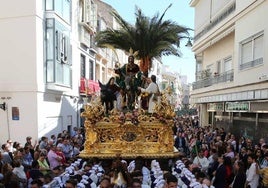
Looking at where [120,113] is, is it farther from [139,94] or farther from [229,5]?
[229,5]

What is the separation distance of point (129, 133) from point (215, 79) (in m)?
13.4

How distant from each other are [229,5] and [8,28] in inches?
473

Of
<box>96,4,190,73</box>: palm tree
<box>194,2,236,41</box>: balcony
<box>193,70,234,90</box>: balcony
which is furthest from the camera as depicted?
<box>193,70,234,90</box>: balcony

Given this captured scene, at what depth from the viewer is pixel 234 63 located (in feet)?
63.9

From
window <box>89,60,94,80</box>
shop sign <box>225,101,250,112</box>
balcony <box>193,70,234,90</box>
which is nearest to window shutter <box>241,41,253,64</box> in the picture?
balcony <box>193,70,234,90</box>

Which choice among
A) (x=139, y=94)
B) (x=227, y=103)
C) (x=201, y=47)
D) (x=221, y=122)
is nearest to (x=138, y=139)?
(x=139, y=94)

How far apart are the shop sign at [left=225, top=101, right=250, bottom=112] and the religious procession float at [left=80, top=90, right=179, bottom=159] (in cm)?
773

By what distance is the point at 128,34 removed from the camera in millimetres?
17344

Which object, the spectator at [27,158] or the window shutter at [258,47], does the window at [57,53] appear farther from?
Result: the window shutter at [258,47]

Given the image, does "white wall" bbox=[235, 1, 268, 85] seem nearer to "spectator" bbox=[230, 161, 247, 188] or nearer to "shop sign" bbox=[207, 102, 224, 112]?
"shop sign" bbox=[207, 102, 224, 112]

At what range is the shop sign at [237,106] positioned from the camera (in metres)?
18.0

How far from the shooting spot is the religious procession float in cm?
1124

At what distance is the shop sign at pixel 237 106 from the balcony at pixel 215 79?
141 centimetres

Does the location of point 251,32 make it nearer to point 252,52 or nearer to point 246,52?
point 252,52
